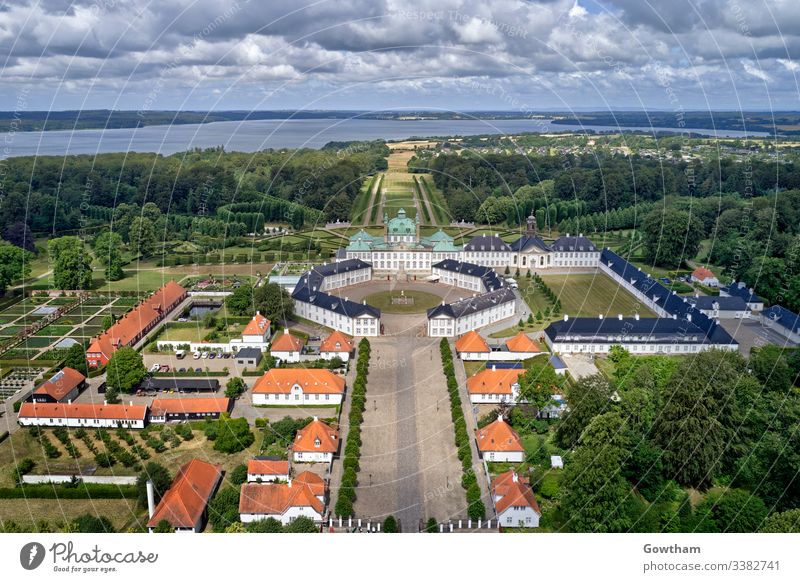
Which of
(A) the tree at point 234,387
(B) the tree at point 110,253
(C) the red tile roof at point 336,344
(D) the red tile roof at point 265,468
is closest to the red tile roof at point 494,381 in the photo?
(C) the red tile roof at point 336,344

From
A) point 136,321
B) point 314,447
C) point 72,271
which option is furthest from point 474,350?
point 72,271

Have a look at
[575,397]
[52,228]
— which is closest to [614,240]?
[575,397]

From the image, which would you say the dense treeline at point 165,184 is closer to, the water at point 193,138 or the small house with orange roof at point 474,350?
the water at point 193,138

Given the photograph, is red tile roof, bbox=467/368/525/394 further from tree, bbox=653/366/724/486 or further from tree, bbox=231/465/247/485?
tree, bbox=231/465/247/485

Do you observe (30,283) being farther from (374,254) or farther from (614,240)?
(614,240)

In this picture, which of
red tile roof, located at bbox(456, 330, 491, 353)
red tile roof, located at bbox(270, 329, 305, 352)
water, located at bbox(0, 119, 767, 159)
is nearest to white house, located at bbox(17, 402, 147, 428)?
red tile roof, located at bbox(270, 329, 305, 352)
